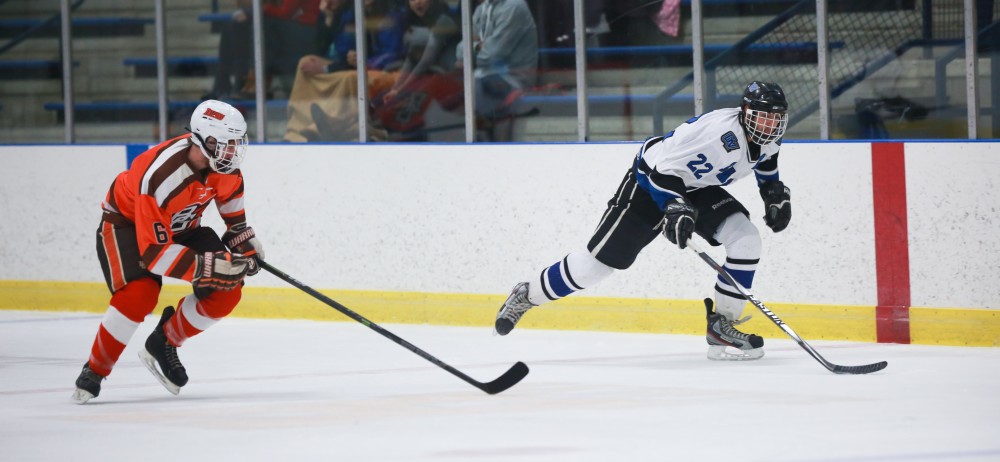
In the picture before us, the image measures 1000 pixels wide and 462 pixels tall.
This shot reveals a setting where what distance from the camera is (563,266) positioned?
5332mm

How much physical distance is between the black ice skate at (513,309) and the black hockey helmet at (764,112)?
998 millimetres

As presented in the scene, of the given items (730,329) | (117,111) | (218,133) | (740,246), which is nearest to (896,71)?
(740,246)

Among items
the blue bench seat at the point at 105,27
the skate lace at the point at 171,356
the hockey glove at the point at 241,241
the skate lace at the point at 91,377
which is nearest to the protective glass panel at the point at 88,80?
the blue bench seat at the point at 105,27

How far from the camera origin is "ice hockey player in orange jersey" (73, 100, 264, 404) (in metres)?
4.43

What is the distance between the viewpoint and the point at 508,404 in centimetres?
443

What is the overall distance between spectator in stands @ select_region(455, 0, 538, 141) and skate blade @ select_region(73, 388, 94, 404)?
262 cm

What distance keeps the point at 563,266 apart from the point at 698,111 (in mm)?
1250

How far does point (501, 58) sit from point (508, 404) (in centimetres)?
268

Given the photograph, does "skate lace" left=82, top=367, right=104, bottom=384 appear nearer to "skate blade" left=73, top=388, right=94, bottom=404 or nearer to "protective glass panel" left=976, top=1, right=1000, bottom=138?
"skate blade" left=73, top=388, right=94, bottom=404

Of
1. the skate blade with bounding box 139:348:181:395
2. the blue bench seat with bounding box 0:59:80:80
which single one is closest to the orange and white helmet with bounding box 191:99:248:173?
the skate blade with bounding box 139:348:181:395

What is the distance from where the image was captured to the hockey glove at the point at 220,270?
4.42 meters

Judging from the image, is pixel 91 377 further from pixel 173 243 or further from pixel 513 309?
pixel 513 309

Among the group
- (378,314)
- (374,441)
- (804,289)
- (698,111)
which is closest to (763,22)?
(698,111)

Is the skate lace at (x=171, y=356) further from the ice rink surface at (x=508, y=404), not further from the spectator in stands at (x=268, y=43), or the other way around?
the spectator in stands at (x=268, y=43)
